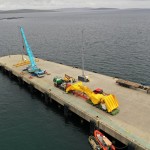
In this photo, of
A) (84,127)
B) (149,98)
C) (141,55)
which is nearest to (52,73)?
(84,127)

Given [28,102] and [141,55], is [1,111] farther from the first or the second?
[141,55]

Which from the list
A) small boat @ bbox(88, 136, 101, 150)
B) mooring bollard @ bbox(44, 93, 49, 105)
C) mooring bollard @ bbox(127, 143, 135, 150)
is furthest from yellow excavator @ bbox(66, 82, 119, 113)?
mooring bollard @ bbox(44, 93, 49, 105)

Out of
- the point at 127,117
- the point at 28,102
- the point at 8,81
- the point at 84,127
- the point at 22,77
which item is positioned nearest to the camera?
the point at 127,117

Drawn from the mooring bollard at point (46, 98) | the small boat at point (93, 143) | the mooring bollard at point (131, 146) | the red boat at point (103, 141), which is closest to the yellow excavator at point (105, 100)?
the red boat at point (103, 141)

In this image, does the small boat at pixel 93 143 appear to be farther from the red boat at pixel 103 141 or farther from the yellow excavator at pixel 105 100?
the yellow excavator at pixel 105 100

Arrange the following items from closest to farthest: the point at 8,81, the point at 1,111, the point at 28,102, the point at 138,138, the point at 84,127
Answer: the point at 138,138
the point at 84,127
the point at 1,111
the point at 28,102
the point at 8,81

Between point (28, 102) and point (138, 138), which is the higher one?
point (138, 138)

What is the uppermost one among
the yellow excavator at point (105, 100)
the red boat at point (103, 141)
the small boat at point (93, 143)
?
the yellow excavator at point (105, 100)
